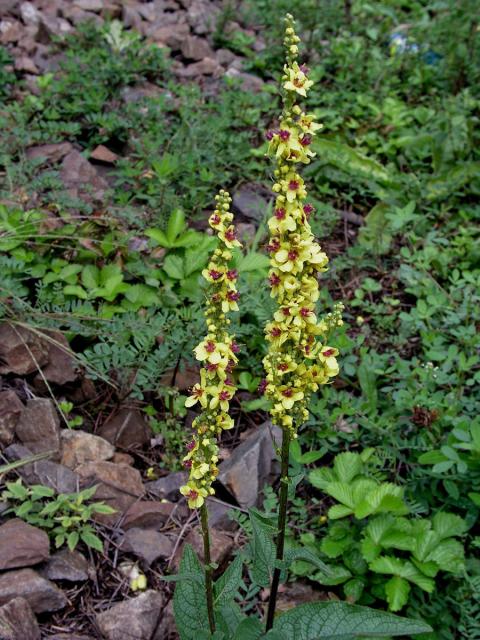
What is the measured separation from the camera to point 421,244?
460 centimetres

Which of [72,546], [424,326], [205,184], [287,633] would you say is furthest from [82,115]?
[287,633]

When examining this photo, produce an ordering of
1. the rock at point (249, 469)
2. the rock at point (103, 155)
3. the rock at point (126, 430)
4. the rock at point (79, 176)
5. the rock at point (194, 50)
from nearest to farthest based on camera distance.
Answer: the rock at point (249, 469) < the rock at point (126, 430) < the rock at point (79, 176) < the rock at point (103, 155) < the rock at point (194, 50)

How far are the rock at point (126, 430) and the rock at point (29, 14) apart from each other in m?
4.06

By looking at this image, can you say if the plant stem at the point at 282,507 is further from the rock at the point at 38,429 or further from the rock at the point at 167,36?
the rock at the point at 167,36

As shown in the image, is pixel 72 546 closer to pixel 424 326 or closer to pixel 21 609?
pixel 21 609

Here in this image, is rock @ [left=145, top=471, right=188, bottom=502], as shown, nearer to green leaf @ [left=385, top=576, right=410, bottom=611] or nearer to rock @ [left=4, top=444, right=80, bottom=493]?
rock @ [left=4, top=444, right=80, bottom=493]

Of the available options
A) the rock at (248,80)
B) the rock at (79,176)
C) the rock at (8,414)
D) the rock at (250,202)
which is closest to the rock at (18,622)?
the rock at (8,414)

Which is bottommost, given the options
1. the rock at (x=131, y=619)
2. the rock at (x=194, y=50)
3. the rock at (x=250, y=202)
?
the rock at (x=131, y=619)

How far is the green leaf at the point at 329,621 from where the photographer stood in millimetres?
2092

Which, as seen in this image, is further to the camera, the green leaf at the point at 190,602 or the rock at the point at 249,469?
the rock at the point at 249,469

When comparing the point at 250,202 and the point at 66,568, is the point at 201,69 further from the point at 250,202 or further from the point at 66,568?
the point at 66,568

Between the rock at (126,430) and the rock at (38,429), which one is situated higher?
the rock at (38,429)

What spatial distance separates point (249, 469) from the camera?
3.16 metres

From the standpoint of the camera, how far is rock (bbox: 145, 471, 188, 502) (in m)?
3.17
